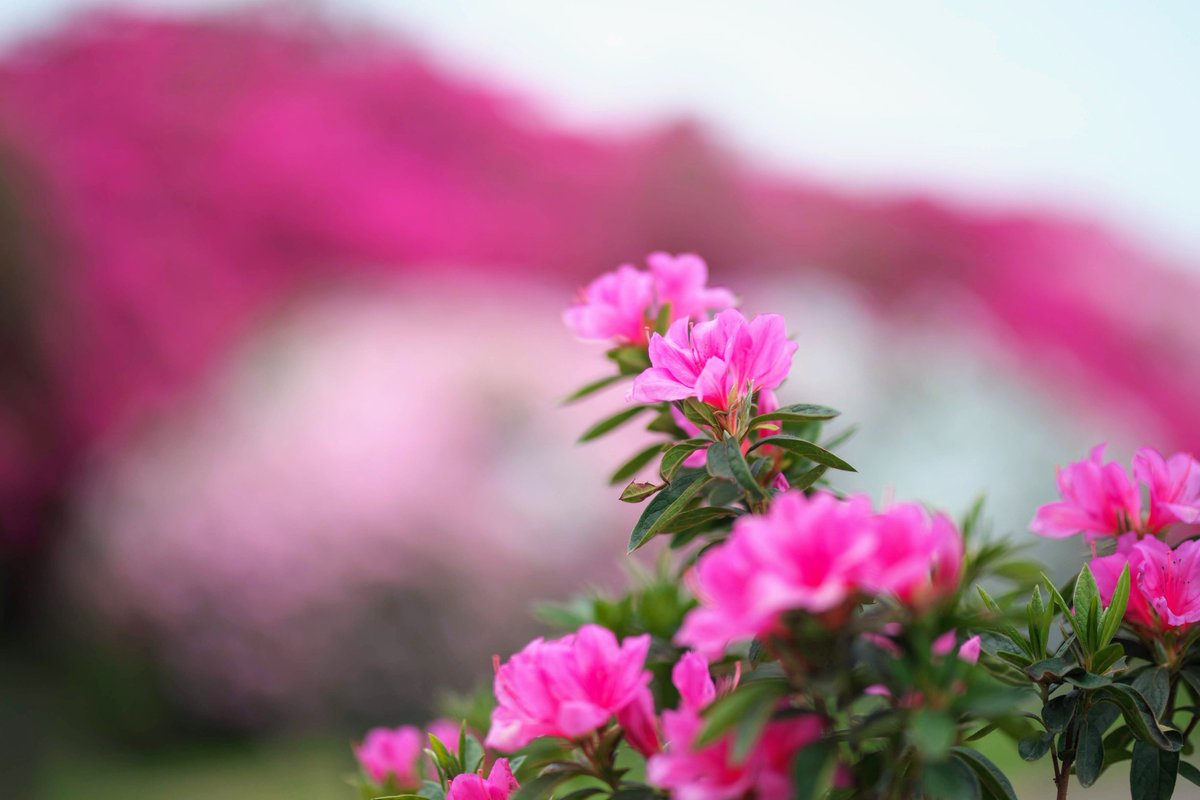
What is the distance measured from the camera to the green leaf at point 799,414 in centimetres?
48

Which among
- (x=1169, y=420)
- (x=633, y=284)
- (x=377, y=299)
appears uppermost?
(x=377, y=299)

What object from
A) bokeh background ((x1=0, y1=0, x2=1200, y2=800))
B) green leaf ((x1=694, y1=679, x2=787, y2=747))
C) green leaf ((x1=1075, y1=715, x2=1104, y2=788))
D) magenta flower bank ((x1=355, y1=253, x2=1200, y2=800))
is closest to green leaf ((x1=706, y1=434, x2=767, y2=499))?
magenta flower bank ((x1=355, y1=253, x2=1200, y2=800))

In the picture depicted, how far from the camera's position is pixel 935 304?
13.2ft

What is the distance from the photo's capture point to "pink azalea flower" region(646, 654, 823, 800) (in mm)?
363

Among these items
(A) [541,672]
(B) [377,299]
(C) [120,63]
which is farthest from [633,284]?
(C) [120,63]

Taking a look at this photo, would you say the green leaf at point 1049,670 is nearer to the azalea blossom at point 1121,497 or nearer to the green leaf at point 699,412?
the azalea blossom at point 1121,497

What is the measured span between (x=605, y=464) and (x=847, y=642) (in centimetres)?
267

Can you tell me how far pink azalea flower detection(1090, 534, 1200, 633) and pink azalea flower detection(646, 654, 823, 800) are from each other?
0.78 ft

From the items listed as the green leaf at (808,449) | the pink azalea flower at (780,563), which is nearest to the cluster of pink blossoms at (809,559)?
the pink azalea flower at (780,563)

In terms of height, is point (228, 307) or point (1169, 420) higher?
point (228, 307)

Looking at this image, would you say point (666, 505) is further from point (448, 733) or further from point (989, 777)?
point (448, 733)

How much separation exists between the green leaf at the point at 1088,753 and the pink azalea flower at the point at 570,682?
0.24 m

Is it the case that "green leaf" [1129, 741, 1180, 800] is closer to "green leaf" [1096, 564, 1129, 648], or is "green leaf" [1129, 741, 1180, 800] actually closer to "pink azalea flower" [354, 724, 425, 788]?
"green leaf" [1096, 564, 1129, 648]

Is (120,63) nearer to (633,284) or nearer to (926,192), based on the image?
(926,192)
